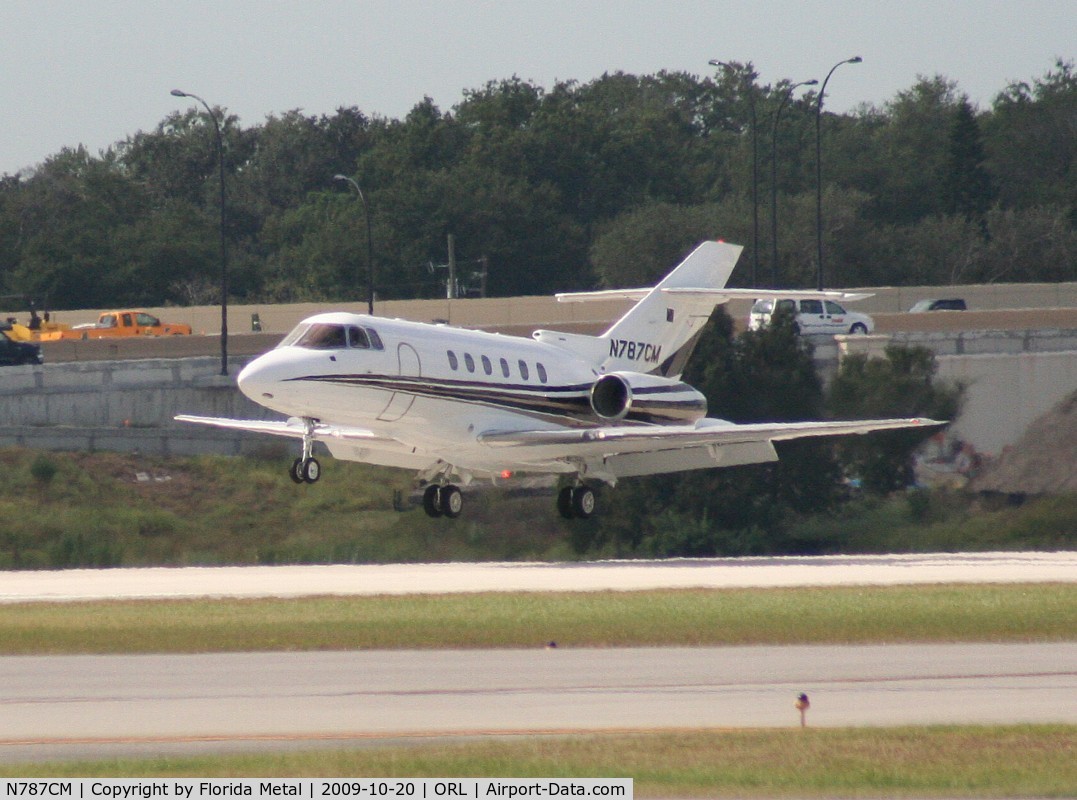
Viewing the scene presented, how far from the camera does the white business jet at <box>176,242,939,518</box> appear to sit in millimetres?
30969

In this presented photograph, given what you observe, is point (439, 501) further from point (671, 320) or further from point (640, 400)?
point (671, 320)

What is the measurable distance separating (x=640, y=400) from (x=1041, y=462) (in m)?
16.4

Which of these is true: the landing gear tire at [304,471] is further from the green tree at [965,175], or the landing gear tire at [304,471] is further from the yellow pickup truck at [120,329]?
the green tree at [965,175]

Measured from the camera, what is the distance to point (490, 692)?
15.8 metres

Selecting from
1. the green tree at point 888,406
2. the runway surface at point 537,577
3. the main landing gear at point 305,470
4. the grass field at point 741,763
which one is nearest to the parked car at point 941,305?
the green tree at point 888,406

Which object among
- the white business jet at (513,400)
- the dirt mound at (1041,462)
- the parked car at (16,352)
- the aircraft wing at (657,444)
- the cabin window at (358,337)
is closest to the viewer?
the white business jet at (513,400)

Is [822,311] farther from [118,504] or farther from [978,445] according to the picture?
[118,504]

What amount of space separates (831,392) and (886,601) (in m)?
26.7

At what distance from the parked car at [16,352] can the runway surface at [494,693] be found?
38.1 m

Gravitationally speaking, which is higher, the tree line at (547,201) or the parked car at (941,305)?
the tree line at (547,201)

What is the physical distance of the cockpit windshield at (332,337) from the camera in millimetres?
30844

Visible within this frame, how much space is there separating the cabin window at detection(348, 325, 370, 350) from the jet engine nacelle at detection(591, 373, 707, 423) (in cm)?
625

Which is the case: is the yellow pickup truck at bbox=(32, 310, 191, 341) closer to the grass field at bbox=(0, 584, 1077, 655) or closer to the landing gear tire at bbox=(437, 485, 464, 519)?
the landing gear tire at bbox=(437, 485, 464, 519)

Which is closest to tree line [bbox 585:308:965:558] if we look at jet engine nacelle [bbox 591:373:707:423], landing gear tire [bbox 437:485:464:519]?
jet engine nacelle [bbox 591:373:707:423]
